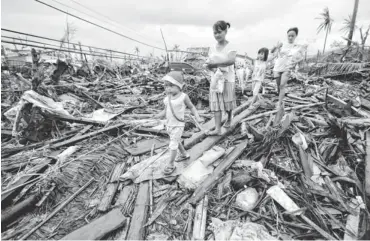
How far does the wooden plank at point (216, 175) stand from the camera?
99.1 inches

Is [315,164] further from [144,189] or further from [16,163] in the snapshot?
[16,163]

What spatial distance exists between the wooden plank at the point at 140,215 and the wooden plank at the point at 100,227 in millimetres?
132

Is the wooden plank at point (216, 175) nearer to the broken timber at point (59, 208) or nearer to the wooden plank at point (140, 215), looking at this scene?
the wooden plank at point (140, 215)

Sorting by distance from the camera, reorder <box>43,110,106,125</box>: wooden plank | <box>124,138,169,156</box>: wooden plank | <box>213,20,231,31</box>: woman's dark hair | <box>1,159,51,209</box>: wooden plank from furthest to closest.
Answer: <box>43,110,106,125</box>: wooden plank, <box>124,138,169,156</box>: wooden plank, <box>213,20,231,31</box>: woman's dark hair, <box>1,159,51,209</box>: wooden plank

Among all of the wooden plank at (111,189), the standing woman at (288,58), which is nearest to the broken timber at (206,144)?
the wooden plank at (111,189)

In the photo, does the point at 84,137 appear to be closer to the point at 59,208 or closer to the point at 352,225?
the point at 59,208

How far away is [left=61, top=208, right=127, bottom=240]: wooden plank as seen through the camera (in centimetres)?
199

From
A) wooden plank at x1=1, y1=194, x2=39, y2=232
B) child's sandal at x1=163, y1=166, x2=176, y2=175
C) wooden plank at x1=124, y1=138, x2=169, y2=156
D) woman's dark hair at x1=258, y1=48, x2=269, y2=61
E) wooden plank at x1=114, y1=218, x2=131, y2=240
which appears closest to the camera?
wooden plank at x1=114, y1=218, x2=131, y2=240

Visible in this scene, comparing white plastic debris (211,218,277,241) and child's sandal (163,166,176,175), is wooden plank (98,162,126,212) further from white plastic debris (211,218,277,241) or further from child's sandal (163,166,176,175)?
white plastic debris (211,218,277,241)

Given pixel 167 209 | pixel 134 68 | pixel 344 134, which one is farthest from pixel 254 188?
pixel 134 68

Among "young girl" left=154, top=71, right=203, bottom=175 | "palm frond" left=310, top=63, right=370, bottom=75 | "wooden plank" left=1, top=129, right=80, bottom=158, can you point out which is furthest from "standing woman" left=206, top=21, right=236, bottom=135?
"palm frond" left=310, top=63, right=370, bottom=75

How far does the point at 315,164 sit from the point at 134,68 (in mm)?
13583

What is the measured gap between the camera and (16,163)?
10.1 ft

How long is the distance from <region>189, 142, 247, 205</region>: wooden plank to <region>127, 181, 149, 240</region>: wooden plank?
60cm
